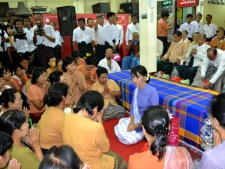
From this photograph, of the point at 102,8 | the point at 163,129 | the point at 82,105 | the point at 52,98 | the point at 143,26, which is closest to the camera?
the point at 163,129

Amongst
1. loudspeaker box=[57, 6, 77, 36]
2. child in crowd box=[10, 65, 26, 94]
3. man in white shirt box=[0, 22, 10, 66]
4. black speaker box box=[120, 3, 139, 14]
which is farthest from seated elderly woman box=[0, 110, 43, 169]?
black speaker box box=[120, 3, 139, 14]

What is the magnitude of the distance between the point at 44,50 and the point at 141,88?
141 inches

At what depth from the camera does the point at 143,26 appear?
14.7 feet

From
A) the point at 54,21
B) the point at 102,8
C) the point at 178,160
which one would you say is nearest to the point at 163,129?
the point at 178,160

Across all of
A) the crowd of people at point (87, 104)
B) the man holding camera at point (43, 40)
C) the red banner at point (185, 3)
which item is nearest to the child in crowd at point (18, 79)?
the crowd of people at point (87, 104)

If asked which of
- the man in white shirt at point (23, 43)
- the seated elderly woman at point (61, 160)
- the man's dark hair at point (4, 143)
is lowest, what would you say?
the man's dark hair at point (4, 143)

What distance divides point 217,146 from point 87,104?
1.01 m

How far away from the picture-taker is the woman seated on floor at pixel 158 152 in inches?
52.0

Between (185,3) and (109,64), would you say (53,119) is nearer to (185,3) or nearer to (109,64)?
(109,64)

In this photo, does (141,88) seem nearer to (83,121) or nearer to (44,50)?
(83,121)

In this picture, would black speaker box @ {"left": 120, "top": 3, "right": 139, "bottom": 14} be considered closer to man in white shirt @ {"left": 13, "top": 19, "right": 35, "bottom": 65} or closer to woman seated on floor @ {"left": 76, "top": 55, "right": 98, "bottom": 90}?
man in white shirt @ {"left": 13, "top": 19, "right": 35, "bottom": 65}

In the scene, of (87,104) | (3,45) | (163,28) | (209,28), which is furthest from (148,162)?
(209,28)

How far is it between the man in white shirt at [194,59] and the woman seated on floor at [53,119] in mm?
2923

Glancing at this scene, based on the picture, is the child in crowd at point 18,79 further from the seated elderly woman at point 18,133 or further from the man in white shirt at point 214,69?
the man in white shirt at point 214,69
